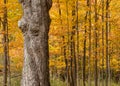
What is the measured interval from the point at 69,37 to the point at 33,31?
8.74 meters

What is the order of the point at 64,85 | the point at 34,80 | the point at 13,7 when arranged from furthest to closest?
the point at 64,85, the point at 13,7, the point at 34,80

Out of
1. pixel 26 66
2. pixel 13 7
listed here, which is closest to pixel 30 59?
pixel 26 66

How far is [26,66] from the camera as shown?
20.2ft

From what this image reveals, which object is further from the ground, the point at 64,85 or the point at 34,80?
the point at 34,80

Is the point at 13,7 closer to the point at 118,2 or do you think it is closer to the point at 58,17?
the point at 58,17

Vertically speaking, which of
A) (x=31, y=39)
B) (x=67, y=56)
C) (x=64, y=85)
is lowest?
(x=64, y=85)

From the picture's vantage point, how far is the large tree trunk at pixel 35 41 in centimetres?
606

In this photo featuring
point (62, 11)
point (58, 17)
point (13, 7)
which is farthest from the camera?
point (62, 11)

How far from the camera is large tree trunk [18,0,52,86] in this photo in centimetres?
606

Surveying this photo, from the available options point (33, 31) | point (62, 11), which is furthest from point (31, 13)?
point (62, 11)

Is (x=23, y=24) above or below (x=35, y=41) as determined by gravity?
above

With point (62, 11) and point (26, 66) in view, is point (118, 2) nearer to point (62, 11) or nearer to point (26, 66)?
point (62, 11)

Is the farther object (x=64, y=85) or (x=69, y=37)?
(x=64, y=85)

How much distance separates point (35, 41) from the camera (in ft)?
20.0
